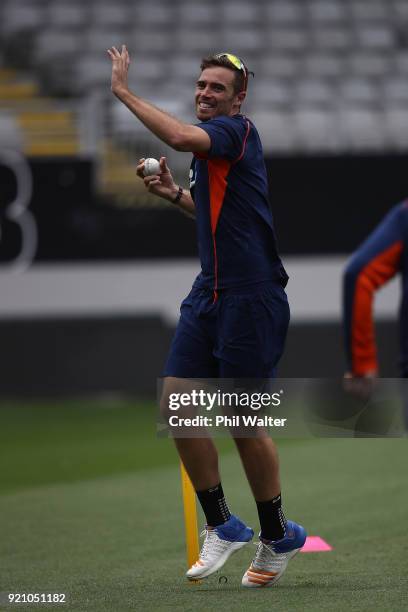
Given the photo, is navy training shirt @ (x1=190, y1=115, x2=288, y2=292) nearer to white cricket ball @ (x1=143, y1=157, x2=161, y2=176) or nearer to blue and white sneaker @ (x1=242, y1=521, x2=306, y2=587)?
white cricket ball @ (x1=143, y1=157, x2=161, y2=176)

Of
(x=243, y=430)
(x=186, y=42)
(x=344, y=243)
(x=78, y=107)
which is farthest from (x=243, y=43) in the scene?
(x=243, y=430)

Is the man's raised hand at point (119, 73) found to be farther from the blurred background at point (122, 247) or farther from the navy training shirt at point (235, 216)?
the blurred background at point (122, 247)

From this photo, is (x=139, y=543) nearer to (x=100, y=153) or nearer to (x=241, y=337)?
(x=241, y=337)

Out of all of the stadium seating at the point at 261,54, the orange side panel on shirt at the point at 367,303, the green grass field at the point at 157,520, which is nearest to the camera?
the orange side panel on shirt at the point at 367,303

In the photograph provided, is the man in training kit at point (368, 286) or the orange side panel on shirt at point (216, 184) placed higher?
the orange side panel on shirt at point (216, 184)

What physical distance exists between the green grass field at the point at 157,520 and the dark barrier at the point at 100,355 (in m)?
2.44

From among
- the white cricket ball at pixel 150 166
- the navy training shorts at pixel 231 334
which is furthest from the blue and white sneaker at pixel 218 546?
the white cricket ball at pixel 150 166

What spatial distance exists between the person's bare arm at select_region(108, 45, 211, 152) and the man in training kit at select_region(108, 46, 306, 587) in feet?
0.53

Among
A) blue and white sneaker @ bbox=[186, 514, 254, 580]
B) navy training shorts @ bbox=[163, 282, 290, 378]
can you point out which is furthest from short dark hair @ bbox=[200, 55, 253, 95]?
blue and white sneaker @ bbox=[186, 514, 254, 580]

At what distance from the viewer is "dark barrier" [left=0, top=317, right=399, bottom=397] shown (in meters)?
15.3

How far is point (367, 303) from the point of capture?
4.06 metres

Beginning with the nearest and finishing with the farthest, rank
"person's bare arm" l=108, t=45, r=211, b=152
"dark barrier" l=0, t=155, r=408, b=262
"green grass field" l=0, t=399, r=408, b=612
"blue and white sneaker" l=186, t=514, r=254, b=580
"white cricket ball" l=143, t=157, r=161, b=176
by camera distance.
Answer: "person's bare arm" l=108, t=45, r=211, b=152 < "green grass field" l=0, t=399, r=408, b=612 < "blue and white sneaker" l=186, t=514, r=254, b=580 < "white cricket ball" l=143, t=157, r=161, b=176 < "dark barrier" l=0, t=155, r=408, b=262

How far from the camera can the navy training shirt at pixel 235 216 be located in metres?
4.80

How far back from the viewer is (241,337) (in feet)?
15.8
